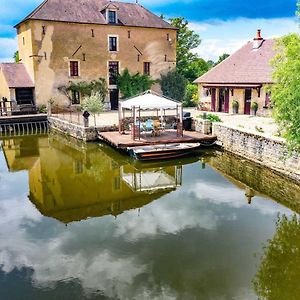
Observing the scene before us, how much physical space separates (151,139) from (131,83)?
13.4m

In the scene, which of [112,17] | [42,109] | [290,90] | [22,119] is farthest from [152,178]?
[112,17]

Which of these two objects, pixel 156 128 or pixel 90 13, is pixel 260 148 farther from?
pixel 90 13

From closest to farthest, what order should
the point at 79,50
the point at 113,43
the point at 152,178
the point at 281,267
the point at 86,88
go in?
the point at 281,267 → the point at 152,178 → the point at 79,50 → the point at 86,88 → the point at 113,43

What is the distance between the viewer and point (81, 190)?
12.0 m

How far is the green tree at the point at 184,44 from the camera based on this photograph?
3897cm

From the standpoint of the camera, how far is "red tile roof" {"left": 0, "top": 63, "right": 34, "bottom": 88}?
26.3 meters

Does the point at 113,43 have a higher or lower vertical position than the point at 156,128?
higher

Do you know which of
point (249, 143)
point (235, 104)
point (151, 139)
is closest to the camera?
point (249, 143)

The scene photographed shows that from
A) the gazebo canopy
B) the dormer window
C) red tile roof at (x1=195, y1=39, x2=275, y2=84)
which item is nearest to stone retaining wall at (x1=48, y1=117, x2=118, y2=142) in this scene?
the gazebo canopy

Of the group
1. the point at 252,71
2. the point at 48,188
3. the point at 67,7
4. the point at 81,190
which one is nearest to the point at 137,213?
the point at 81,190

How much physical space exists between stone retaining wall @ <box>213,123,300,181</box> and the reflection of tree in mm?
3705

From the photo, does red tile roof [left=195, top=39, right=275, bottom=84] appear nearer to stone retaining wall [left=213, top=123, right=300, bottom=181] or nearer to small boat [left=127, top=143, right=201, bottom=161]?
stone retaining wall [left=213, top=123, right=300, bottom=181]

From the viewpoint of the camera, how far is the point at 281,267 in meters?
7.24

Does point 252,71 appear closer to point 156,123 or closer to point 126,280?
point 156,123
